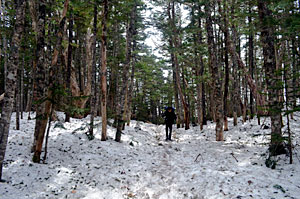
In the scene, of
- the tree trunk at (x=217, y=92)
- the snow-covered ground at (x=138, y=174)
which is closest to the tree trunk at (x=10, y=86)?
the snow-covered ground at (x=138, y=174)

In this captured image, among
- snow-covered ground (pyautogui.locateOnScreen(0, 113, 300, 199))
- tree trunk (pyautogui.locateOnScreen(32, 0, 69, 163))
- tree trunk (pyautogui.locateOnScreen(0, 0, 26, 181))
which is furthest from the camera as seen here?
tree trunk (pyautogui.locateOnScreen(32, 0, 69, 163))

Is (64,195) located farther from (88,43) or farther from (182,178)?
(88,43)

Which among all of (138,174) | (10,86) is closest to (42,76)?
(10,86)

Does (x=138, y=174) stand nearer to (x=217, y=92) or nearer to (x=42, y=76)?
(x=42, y=76)

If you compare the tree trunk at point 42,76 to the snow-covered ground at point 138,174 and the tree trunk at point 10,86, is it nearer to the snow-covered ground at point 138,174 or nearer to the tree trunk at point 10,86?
the snow-covered ground at point 138,174

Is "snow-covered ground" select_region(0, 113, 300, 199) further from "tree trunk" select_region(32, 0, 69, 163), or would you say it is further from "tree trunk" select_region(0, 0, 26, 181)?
"tree trunk" select_region(0, 0, 26, 181)

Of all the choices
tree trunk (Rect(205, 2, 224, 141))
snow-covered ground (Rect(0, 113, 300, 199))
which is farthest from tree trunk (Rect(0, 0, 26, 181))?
tree trunk (Rect(205, 2, 224, 141))

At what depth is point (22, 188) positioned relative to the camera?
480cm

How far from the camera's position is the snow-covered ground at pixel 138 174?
15.5ft

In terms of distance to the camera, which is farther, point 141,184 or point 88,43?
point 88,43

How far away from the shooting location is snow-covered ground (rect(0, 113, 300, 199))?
4724 mm

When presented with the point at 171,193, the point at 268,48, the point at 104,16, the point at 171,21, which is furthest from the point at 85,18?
the point at 171,193

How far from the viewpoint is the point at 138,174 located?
6414mm

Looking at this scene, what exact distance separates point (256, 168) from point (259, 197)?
6.01 feet
